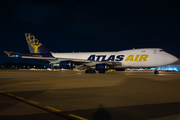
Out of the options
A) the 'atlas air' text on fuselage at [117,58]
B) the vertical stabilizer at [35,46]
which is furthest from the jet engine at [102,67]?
the vertical stabilizer at [35,46]

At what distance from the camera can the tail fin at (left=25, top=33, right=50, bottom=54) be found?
43.8 meters

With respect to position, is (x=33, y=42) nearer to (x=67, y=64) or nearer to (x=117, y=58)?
(x=67, y=64)

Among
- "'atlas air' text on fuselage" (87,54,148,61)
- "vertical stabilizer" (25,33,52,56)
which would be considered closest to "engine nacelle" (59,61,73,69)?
"'atlas air' text on fuselage" (87,54,148,61)

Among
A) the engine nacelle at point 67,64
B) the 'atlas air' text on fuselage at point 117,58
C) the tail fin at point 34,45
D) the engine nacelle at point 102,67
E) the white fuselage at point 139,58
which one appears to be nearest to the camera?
the white fuselage at point 139,58

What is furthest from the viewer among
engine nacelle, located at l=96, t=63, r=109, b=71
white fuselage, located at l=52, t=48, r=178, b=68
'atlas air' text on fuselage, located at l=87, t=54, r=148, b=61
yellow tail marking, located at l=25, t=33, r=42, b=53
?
yellow tail marking, located at l=25, t=33, r=42, b=53

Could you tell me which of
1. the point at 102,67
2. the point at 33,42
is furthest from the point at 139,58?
the point at 33,42

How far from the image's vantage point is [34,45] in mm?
44062

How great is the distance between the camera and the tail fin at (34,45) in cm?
4384

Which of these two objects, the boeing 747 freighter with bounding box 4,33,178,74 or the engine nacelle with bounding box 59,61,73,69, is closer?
the boeing 747 freighter with bounding box 4,33,178,74

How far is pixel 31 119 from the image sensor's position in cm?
579

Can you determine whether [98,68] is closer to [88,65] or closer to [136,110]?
[88,65]

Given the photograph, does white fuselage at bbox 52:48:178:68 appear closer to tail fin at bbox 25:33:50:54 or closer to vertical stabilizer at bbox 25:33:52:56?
vertical stabilizer at bbox 25:33:52:56

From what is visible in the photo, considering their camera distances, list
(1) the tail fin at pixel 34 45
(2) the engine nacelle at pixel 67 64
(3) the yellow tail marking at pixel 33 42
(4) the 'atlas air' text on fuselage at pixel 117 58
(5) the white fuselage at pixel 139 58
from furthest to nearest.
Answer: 1. (3) the yellow tail marking at pixel 33 42
2. (1) the tail fin at pixel 34 45
3. (2) the engine nacelle at pixel 67 64
4. (4) the 'atlas air' text on fuselage at pixel 117 58
5. (5) the white fuselage at pixel 139 58

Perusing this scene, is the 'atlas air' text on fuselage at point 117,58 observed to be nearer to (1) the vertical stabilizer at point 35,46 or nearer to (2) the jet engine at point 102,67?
(2) the jet engine at point 102,67
